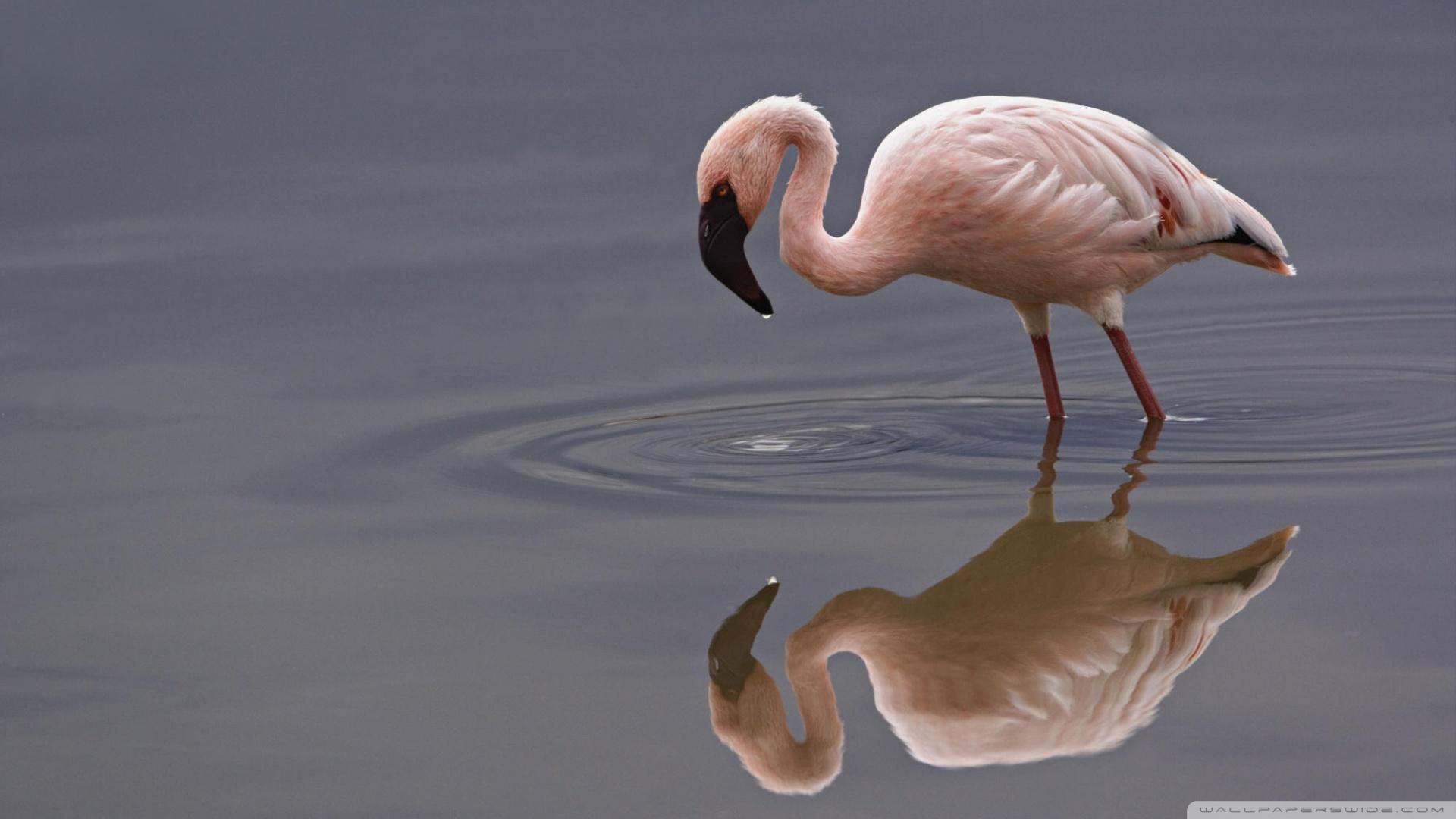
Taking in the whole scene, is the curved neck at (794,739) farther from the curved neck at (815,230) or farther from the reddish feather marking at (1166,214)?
the reddish feather marking at (1166,214)

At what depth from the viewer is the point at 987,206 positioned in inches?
258


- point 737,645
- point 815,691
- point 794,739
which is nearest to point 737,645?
point 737,645

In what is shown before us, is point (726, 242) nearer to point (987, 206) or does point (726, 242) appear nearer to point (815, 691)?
point (987, 206)

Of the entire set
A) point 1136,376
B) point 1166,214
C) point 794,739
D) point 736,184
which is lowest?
point 794,739

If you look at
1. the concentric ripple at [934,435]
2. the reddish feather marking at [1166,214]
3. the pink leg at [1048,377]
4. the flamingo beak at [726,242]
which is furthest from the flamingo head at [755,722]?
the reddish feather marking at [1166,214]

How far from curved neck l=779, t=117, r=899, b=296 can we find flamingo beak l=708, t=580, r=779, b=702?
53.7 inches

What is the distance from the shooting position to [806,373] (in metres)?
7.97

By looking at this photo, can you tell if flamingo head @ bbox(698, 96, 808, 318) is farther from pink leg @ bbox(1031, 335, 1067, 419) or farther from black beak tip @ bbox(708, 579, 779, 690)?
pink leg @ bbox(1031, 335, 1067, 419)

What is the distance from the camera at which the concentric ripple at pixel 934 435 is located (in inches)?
252

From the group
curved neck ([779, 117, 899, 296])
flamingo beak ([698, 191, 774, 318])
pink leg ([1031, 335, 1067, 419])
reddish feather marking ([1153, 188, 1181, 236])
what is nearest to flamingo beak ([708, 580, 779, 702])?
flamingo beak ([698, 191, 774, 318])

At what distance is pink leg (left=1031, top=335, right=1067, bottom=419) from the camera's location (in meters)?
7.28

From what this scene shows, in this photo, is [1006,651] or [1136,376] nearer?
[1006,651]

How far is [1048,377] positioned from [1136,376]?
31 centimetres

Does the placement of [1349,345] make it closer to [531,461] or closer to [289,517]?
[531,461]
